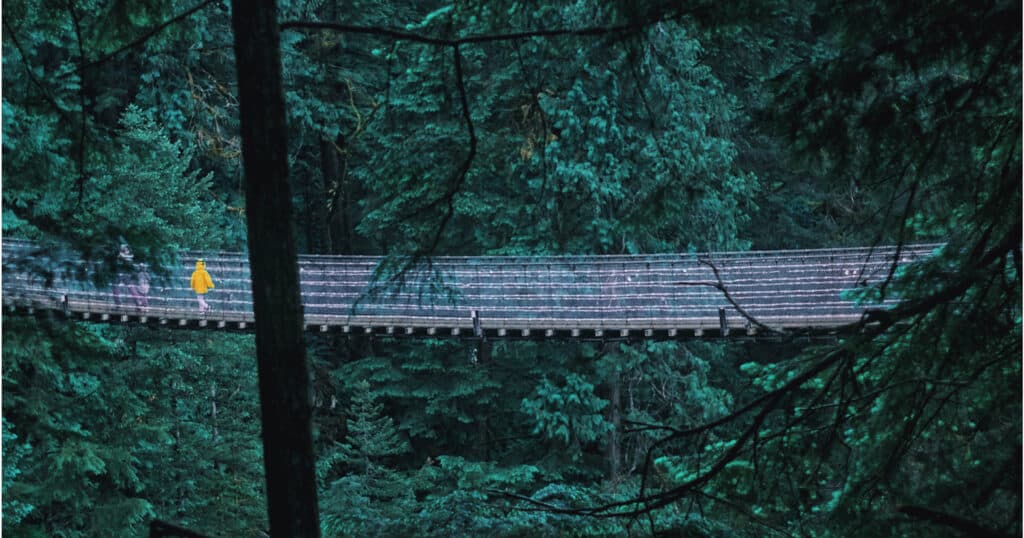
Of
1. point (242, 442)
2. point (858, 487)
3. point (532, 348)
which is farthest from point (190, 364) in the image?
point (858, 487)

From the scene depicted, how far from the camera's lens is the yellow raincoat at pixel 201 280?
10.1 metres

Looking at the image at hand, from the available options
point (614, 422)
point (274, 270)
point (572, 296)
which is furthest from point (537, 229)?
point (274, 270)

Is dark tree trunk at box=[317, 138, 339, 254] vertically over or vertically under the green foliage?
over

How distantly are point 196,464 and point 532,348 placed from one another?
4688 millimetres

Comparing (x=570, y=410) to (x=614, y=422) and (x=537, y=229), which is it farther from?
(x=537, y=229)

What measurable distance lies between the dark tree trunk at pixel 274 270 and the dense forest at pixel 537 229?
0.04 feet

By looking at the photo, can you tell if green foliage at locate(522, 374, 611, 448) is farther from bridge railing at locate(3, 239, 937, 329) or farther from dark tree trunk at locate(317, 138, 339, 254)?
dark tree trunk at locate(317, 138, 339, 254)

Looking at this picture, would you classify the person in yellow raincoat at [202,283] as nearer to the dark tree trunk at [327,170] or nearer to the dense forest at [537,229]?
the dense forest at [537,229]

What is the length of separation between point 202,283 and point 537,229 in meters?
4.28

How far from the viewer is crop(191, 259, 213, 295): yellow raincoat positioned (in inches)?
399

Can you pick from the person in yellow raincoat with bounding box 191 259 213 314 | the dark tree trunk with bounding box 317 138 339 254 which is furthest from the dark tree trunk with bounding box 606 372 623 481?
the person in yellow raincoat with bounding box 191 259 213 314

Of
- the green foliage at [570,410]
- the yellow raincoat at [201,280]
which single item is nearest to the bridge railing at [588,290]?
the yellow raincoat at [201,280]

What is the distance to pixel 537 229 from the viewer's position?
12.9 m

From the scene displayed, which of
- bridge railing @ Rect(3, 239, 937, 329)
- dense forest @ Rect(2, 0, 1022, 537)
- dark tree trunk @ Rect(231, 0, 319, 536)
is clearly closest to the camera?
dark tree trunk @ Rect(231, 0, 319, 536)
